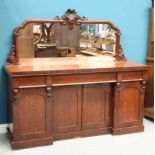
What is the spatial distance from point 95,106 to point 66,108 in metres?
0.37

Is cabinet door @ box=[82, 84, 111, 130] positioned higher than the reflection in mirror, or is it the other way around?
the reflection in mirror

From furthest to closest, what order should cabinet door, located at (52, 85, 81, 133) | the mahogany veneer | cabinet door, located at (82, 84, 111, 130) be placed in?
cabinet door, located at (82, 84, 111, 130), cabinet door, located at (52, 85, 81, 133), the mahogany veneer

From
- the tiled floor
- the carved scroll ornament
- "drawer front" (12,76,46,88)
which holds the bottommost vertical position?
the tiled floor

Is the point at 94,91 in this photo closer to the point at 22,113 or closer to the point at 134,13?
the point at 22,113

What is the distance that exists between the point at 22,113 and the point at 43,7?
136 centimetres

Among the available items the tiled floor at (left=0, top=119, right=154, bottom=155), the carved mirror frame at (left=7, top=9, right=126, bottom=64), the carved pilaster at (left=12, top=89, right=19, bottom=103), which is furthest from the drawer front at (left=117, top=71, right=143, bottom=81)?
the carved pilaster at (left=12, top=89, right=19, bottom=103)

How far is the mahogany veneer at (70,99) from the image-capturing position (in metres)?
2.95

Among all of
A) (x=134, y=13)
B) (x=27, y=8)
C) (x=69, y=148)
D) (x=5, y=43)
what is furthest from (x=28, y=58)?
(x=134, y=13)

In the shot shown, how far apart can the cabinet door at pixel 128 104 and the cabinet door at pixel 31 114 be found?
87cm

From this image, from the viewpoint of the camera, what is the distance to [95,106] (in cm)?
332

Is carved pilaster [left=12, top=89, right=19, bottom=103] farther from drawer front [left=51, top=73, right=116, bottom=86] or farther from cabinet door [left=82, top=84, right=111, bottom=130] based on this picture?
cabinet door [left=82, top=84, right=111, bottom=130]

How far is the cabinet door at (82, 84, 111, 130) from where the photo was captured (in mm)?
3256


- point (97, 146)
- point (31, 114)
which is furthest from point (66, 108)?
point (97, 146)

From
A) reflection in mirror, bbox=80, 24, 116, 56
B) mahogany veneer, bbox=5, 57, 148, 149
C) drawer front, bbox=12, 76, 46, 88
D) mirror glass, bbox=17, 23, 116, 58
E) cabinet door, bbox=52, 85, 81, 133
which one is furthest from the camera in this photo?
reflection in mirror, bbox=80, 24, 116, 56
